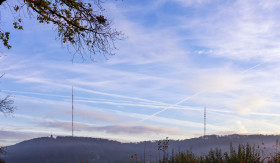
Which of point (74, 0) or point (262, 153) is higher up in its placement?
point (74, 0)

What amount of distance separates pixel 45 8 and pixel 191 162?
10.4 m

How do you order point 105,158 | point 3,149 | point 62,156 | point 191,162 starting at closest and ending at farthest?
point 191,162 → point 3,149 → point 105,158 → point 62,156

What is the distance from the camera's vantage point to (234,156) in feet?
36.4

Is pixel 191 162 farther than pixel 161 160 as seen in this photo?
No

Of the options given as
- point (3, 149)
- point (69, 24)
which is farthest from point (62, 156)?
point (69, 24)

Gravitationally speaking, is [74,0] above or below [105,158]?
above

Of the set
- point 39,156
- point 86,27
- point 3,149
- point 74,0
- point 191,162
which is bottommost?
point 39,156

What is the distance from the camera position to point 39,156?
193 meters

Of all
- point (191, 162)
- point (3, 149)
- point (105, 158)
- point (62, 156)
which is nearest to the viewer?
point (191, 162)

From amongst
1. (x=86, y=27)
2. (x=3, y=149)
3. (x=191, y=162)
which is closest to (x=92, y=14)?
(x=86, y=27)

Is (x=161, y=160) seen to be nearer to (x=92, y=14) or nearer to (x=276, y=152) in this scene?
(x=276, y=152)

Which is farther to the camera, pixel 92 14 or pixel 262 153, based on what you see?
pixel 92 14

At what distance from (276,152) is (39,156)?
656 feet

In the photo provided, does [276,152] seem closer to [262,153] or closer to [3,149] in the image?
[262,153]
